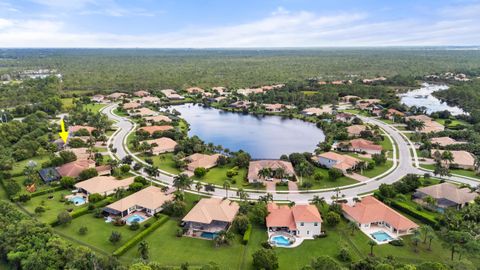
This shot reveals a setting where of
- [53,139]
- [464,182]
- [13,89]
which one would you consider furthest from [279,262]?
[13,89]

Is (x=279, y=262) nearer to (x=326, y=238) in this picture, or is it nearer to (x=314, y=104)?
(x=326, y=238)

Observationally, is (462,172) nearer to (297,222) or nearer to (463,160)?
(463,160)

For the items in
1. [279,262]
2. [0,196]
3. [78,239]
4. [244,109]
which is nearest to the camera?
[279,262]

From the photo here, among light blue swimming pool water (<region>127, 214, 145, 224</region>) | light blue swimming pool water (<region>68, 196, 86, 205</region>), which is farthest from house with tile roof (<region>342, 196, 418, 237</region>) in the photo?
light blue swimming pool water (<region>68, 196, 86, 205</region>)

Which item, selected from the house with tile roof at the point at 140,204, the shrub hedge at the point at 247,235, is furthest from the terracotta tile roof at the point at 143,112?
the shrub hedge at the point at 247,235

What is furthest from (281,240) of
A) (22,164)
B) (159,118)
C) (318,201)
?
(159,118)

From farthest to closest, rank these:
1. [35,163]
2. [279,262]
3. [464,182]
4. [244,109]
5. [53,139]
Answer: [244,109] < [53,139] < [35,163] < [464,182] < [279,262]
